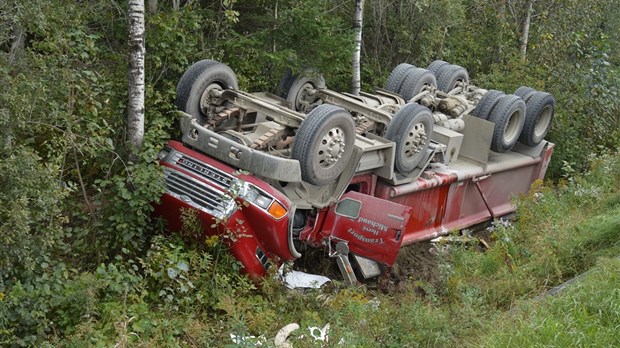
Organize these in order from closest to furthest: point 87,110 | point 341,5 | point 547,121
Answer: point 87,110 → point 547,121 → point 341,5

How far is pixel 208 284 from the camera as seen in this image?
23.0ft

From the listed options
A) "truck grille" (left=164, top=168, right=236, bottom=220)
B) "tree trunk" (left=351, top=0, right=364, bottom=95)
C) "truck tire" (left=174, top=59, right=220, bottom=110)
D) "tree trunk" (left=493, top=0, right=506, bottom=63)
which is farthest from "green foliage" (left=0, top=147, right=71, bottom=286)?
"tree trunk" (left=493, top=0, right=506, bottom=63)

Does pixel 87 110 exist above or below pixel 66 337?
above

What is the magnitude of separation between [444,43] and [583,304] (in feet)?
31.2

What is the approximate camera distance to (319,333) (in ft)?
18.7

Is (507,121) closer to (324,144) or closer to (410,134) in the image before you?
(410,134)

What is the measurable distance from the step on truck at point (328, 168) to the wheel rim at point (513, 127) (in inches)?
0.7

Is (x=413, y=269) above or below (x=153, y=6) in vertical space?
below

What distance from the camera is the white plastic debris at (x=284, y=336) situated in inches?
230

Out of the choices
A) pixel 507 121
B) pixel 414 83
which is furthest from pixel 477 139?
pixel 414 83

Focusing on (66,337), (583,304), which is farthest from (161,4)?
(583,304)

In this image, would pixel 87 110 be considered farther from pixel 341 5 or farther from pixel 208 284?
pixel 341 5

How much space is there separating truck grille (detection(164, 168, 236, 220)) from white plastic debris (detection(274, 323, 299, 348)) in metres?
1.25

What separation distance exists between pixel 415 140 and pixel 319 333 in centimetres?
348
